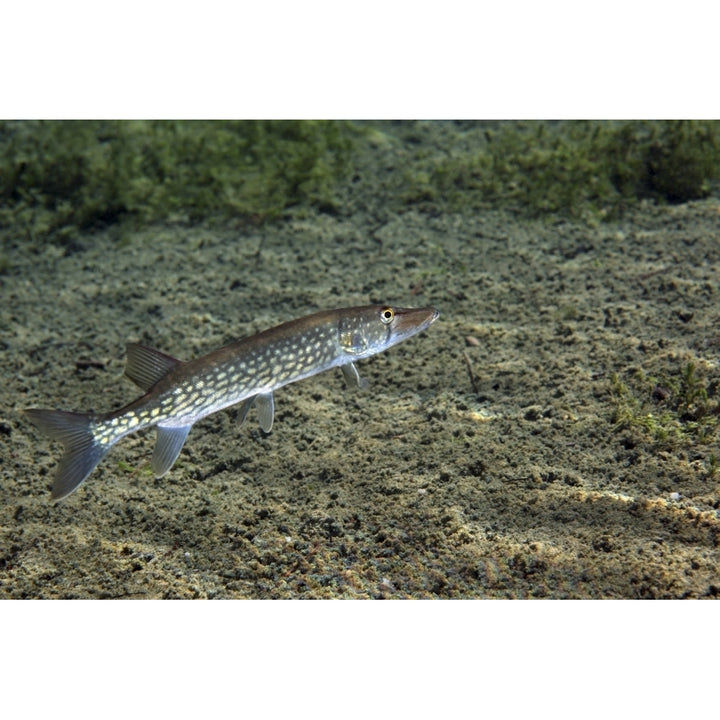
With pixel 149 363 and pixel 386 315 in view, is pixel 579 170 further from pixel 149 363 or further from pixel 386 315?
pixel 149 363

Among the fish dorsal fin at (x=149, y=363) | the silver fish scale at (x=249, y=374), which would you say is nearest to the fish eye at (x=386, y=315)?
the silver fish scale at (x=249, y=374)

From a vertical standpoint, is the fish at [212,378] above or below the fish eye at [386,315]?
below

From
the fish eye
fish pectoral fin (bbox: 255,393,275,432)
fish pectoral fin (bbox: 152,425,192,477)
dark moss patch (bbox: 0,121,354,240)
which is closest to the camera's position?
fish pectoral fin (bbox: 152,425,192,477)

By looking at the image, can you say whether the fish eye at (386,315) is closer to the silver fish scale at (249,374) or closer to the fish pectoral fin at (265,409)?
the silver fish scale at (249,374)

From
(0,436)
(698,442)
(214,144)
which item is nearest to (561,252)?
(698,442)

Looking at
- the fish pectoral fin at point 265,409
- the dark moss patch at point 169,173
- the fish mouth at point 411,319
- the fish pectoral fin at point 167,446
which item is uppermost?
the dark moss patch at point 169,173

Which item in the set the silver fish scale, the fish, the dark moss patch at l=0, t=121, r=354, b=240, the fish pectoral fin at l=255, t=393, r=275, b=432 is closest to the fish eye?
the fish

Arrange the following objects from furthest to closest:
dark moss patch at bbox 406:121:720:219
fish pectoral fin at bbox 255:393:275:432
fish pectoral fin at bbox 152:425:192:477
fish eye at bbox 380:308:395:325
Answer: dark moss patch at bbox 406:121:720:219, fish eye at bbox 380:308:395:325, fish pectoral fin at bbox 255:393:275:432, fish pectoral fin at bbox 152:425:192:477

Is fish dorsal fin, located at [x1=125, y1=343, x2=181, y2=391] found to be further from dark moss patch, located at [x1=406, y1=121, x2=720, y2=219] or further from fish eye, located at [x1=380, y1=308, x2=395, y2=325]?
dark moss patch, located at [x1=406, y1=121, x2=720, y2=219]
